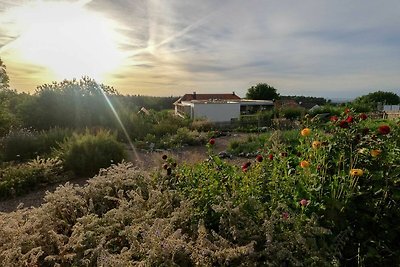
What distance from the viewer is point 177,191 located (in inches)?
111

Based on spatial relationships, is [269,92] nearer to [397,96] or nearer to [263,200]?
[397,96]

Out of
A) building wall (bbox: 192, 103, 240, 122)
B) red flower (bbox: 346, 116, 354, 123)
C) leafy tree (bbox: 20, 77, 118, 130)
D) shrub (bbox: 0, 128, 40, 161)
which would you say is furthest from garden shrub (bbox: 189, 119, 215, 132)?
red flower (bbox: 346, 116, 354, 123)

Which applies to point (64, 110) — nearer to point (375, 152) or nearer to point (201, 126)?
point (201, 126)

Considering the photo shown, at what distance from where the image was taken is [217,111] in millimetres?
26188

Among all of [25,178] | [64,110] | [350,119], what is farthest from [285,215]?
[64,110]

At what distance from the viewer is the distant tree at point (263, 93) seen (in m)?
41.8

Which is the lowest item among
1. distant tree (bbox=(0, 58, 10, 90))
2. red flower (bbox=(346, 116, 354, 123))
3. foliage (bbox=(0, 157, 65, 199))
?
foliage (bbox=(0, 157, 65, 199))

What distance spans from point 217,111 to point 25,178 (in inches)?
830

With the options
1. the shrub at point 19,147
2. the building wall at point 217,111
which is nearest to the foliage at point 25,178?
the shrub at point 19,147

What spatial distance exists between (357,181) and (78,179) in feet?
16.9

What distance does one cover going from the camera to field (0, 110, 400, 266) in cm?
203

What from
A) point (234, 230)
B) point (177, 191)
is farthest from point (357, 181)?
point (177, 191)

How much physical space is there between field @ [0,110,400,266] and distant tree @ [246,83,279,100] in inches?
1564

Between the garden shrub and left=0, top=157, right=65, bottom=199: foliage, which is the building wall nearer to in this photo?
the garden shrub
